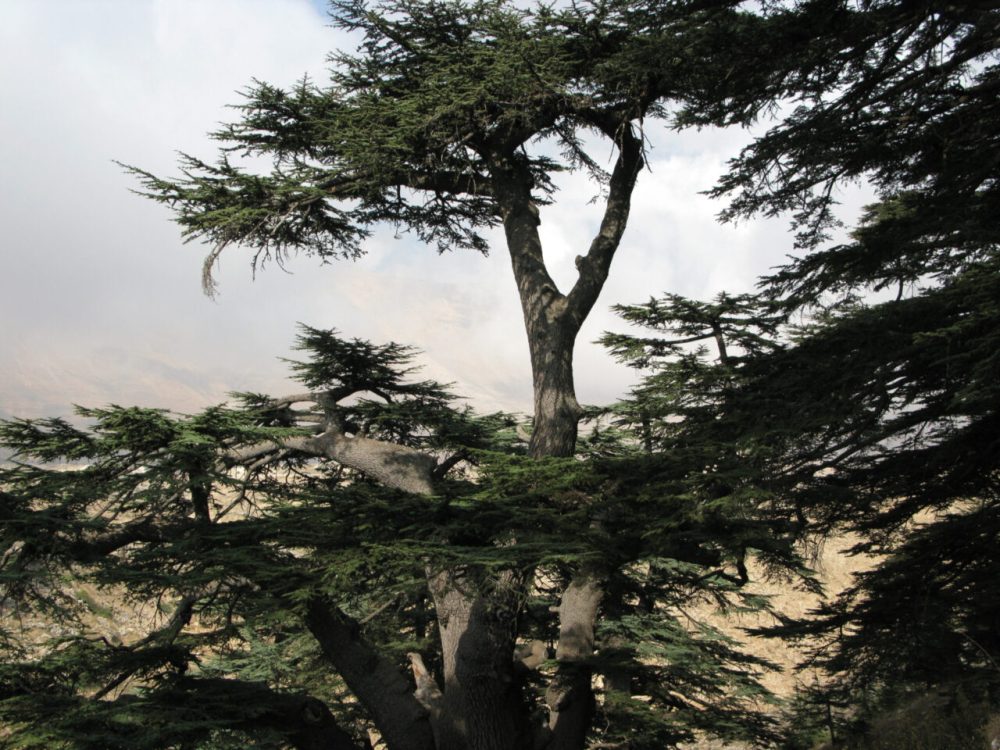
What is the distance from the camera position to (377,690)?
6.59 meters

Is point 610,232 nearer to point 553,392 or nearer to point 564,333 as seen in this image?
point 564,333

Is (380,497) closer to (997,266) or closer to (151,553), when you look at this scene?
(151,553)

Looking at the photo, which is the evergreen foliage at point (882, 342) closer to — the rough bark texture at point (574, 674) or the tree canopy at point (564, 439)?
the tree canopy at point (564, 439)

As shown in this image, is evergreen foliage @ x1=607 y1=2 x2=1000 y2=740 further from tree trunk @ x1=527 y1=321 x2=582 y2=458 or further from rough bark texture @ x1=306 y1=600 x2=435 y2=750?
rough bark texture @ x1=306 y1=600 x2=435 y2=750

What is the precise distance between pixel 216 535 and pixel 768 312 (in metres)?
5.07

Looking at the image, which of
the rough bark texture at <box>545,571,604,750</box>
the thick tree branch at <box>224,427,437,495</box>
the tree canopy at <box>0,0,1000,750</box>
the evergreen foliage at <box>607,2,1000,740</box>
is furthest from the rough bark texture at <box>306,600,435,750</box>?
the evergreen foliage at <box>607,2,1000,740</box>

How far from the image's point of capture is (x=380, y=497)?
17.7 ft

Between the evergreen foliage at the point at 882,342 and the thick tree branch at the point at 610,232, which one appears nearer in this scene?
the evergreen foliage at the point at 882,342

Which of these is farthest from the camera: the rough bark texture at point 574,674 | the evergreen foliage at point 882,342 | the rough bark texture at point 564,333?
the rough bark texture at point 564,333

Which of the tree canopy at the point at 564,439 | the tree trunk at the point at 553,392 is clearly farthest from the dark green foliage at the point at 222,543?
the tree trunk at the point at 553,392

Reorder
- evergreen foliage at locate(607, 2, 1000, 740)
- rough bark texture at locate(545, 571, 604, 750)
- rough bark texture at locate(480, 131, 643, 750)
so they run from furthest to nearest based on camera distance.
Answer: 1. rough bark texture at locate(480, 131, 643, 750)
2. rough bark texture at locate(545, 571, 604, 750)
3. evergreen foliage at locate(607, 2, 1000, 740)

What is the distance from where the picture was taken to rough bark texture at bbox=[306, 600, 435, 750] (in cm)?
650

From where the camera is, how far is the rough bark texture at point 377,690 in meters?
6.50

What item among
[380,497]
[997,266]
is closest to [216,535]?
[380,497]
